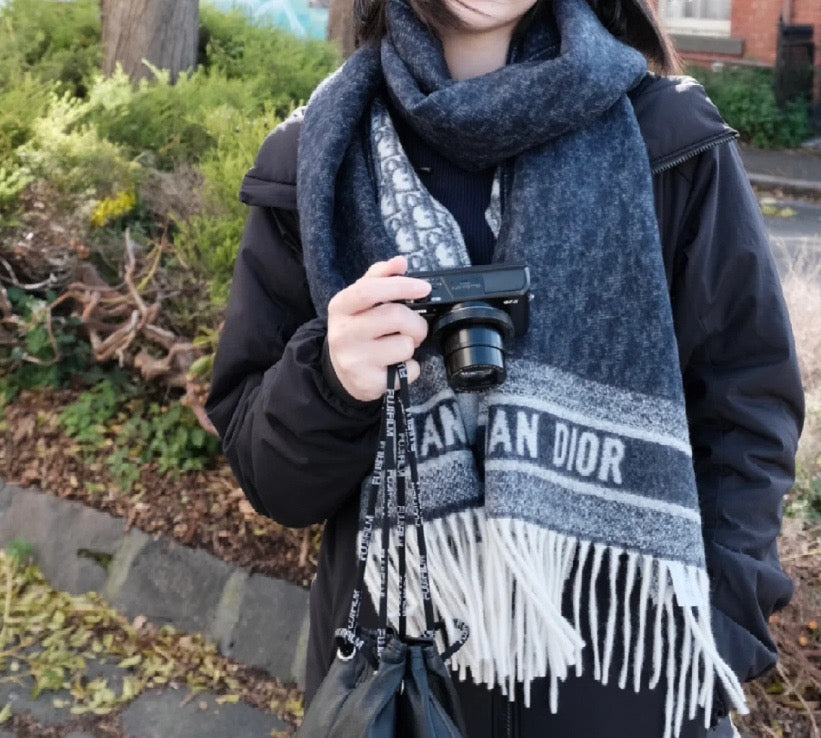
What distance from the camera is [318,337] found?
60.1 inches

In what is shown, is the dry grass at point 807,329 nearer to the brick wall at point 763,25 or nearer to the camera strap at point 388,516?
the camera strap at point 388,516

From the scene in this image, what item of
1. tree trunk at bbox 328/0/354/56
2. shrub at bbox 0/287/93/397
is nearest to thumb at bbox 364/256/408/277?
shrub at bbox 0/287/93/397

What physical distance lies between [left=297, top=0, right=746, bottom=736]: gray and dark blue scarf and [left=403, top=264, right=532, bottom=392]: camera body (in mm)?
146

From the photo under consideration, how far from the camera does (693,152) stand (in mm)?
1526

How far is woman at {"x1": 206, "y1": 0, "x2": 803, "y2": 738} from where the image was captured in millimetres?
1509

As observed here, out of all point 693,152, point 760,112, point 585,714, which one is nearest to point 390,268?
point 693,152

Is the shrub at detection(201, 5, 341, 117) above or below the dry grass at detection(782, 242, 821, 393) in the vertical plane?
above

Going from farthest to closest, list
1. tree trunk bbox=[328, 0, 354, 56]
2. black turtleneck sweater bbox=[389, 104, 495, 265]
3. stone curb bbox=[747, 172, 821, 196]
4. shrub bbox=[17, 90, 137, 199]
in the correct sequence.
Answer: stone curb bbox=[747, 172, 821, 196]
tree trunk bbox=[328, 0, 354, 56]
shrub bbox=[17, 90, 137, 199]
black turtleneck sweater bbox=[389, 104, 495, 265]

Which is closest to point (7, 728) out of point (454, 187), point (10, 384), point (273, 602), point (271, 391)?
point (273, 602)

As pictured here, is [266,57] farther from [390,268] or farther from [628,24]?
[390,268]

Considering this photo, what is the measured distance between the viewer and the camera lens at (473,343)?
1.32 metres

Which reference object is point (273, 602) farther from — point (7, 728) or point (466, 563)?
point (466, 563)

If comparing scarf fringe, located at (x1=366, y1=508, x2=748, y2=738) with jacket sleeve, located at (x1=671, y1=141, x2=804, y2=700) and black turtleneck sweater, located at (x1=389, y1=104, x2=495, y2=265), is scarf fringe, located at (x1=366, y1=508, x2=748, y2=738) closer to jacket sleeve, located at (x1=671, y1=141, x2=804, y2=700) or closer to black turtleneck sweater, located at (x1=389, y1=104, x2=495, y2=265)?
jacket sleeve, located at (x1=671, y1=141, x2=804, y2=700)

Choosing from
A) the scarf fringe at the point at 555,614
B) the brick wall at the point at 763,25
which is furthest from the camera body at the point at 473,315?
the brick wall at the point at 763,25
